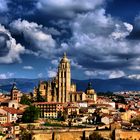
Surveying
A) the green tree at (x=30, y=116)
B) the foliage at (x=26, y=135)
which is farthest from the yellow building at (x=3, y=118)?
the foliage at (x=26, y=135)

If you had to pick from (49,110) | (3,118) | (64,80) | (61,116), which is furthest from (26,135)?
(64,80)

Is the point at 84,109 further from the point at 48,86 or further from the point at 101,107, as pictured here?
the point at 48,86

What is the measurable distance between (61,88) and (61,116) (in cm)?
1476

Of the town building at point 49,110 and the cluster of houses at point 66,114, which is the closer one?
the cluster of houses at point 66,114

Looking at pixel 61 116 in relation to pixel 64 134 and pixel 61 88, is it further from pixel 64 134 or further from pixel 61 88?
pixel 64 134

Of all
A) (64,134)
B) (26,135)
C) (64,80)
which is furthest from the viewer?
(64,80)

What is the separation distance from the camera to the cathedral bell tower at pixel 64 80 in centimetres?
7931

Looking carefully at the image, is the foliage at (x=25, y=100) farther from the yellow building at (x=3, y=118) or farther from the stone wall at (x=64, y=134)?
the stone wall at (x=64, y=134)

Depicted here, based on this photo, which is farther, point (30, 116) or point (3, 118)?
point (3, 118)

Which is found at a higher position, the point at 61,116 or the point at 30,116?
the point at 61,116

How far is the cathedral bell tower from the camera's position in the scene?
260 feet

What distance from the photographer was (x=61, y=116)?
65.0 m

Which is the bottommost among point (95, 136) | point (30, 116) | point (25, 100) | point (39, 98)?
point (95, 136)

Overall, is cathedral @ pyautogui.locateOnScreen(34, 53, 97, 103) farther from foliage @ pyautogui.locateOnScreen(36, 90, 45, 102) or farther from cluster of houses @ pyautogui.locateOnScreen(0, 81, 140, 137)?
cluster of houses @ pyautogui.locateOnScreen(0, 81, 140, 137)
